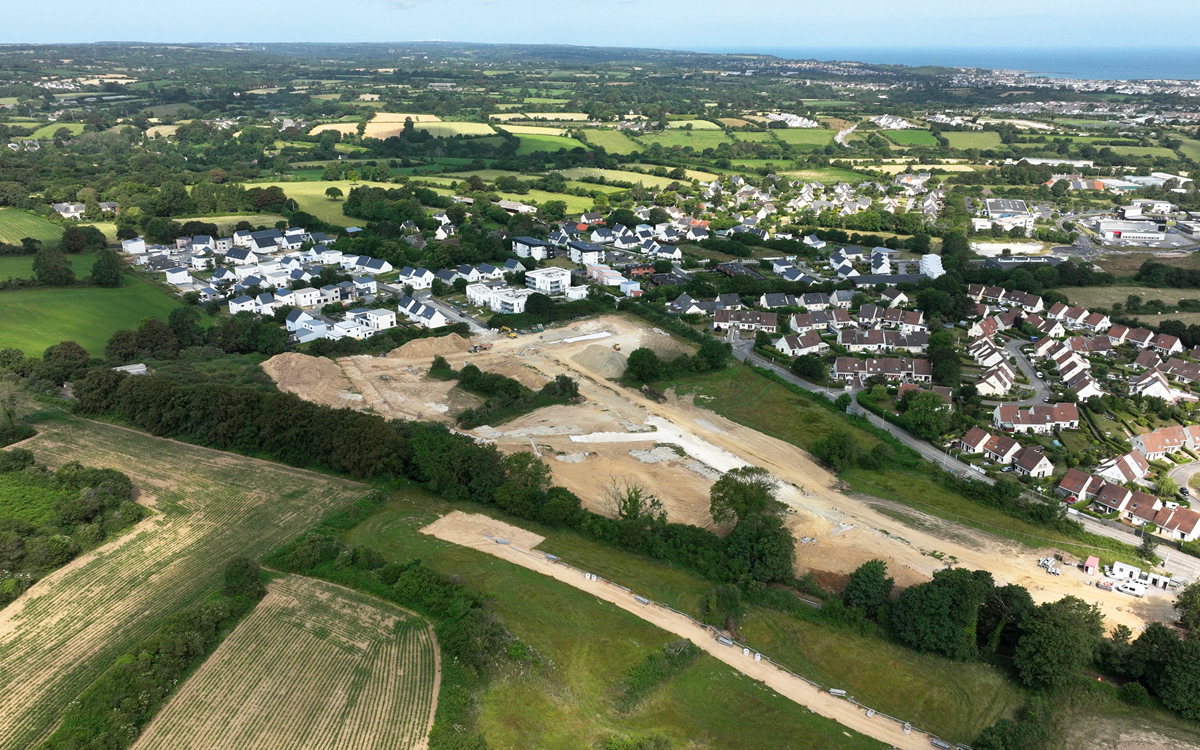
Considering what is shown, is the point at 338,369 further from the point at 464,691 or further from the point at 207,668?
the point at 464,691

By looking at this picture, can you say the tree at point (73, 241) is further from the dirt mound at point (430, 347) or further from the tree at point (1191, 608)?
the tree at point (1191, 608)

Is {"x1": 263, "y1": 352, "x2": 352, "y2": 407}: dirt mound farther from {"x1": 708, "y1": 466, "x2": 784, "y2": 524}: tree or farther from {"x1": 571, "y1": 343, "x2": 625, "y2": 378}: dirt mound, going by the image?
{"x1": 708, "y1": 466, "x2": 784, "y2": 524}: tree

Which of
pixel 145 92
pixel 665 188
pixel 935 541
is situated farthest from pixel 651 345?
pixel 145 92

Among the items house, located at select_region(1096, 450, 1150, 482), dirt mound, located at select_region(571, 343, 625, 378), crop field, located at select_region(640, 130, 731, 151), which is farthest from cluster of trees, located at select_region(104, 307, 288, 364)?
crop field, located at select_region(640, 130, 731, 151)

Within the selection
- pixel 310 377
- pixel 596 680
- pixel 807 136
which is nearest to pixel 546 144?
pixel 807 136

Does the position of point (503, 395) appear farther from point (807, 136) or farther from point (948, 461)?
point (807, 136)

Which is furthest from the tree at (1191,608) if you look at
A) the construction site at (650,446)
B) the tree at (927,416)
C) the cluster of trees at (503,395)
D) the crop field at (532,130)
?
the crop field at (532,130)

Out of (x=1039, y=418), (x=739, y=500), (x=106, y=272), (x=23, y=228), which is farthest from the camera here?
(x=23, y=228)
